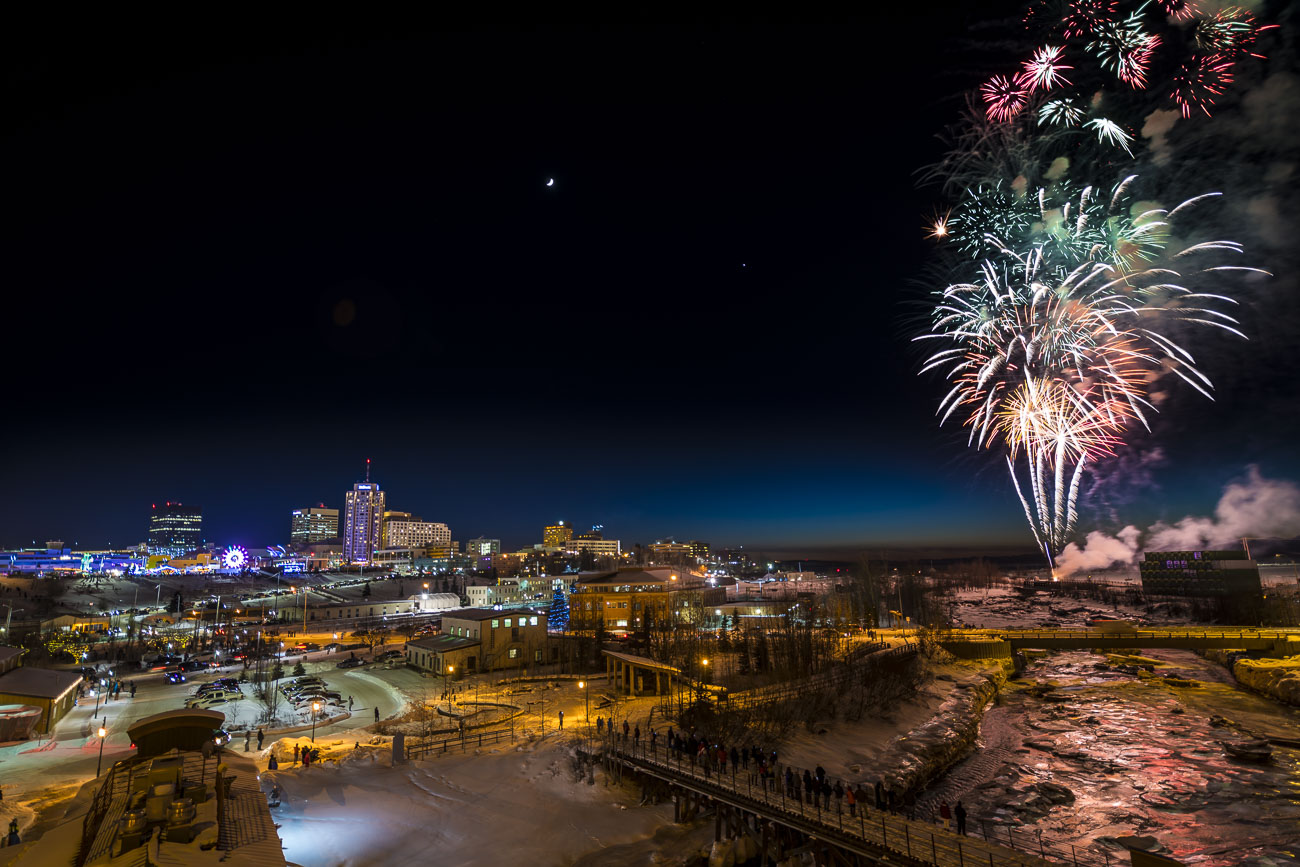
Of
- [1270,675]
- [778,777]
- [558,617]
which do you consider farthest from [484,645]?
[1270,675]

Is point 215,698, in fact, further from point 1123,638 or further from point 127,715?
point 1123,638

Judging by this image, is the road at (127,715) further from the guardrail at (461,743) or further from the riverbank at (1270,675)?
the riverbank at (1270,675)

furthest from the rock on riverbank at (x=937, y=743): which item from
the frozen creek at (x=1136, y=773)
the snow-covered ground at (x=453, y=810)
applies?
the snow-covered ground at (x=453, y=810)

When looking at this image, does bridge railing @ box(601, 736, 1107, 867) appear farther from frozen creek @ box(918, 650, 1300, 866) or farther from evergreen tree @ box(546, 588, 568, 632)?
evergreen tree @ box(546, 588, 568, 632)

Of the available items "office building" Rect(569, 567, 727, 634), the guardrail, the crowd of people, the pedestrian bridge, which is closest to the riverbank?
the pedestrian bridge

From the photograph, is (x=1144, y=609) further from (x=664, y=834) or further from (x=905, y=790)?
(x=664, y=834)

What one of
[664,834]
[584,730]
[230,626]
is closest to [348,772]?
[584,730]
